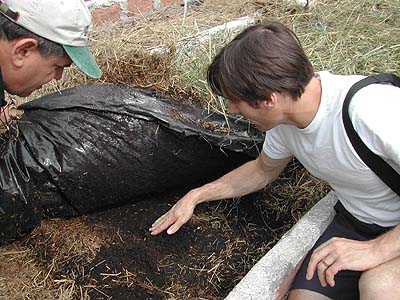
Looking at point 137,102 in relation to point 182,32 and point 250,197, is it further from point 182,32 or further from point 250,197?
point 182,32

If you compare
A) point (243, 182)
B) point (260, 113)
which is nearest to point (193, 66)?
point (243, 182)

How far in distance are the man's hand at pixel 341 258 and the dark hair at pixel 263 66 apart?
0.47m

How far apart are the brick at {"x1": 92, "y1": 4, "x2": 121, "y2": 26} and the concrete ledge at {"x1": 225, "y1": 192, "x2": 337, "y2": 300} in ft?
7.22

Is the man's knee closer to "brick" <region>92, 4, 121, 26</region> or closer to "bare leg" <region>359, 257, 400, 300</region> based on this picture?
"bare leg" <region>359, 257, 400, 300</region>

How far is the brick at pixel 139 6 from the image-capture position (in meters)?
4.17

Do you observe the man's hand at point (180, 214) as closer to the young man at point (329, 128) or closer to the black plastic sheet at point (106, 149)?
the black plastic sheet at point (106, 149)

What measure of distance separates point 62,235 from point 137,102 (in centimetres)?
60

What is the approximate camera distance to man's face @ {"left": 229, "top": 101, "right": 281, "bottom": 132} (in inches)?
73.0

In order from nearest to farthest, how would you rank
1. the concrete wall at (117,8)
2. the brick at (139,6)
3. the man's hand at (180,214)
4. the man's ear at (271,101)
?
the man's ear at (271,101), the man's hand at (180,214), the concrete wall at (117,8), the brick at (139,6)

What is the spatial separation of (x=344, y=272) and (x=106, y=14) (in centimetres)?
261

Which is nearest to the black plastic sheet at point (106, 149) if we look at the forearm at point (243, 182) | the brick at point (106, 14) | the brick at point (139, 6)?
the forearm at point (243, 182)

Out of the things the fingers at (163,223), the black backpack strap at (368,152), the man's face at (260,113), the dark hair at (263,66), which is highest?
the dark hair at (263,66)

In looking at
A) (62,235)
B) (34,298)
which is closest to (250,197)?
(62,235)

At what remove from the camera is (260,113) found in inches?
73.6
